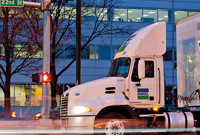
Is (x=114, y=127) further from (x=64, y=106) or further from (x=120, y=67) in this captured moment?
(x=120, y=67)

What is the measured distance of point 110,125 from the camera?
11.1 metres

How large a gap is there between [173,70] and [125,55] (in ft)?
71.8

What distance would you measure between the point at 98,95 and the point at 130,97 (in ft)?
3.57

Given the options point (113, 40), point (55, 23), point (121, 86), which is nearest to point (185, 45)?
point (121, 86)

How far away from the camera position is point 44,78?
15.7 meters

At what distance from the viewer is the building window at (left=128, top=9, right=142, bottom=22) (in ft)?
108

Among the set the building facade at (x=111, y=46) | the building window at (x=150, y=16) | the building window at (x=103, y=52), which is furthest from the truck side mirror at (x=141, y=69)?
the building window at (x=150, y=16)

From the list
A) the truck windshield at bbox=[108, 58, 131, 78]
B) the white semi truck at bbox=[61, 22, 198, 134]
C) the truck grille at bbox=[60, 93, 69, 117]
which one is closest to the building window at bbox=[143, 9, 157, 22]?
the white semi truck at bbox=[61, 22, 198, 134]

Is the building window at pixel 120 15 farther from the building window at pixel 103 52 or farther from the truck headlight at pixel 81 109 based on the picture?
the truck headlight at pixel 81 109

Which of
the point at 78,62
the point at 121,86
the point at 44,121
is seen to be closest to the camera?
the point at 121,86

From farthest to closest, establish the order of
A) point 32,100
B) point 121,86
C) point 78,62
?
point 32,100, point 78,62, point 121,86

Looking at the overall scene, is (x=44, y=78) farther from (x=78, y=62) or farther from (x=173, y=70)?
(x=173, y=70)

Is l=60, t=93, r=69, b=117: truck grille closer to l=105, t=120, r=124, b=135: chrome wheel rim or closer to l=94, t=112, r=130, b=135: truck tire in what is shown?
l=94, t=112, r=130, b=135: truck tire

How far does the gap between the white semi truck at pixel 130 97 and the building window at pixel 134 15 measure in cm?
2100
